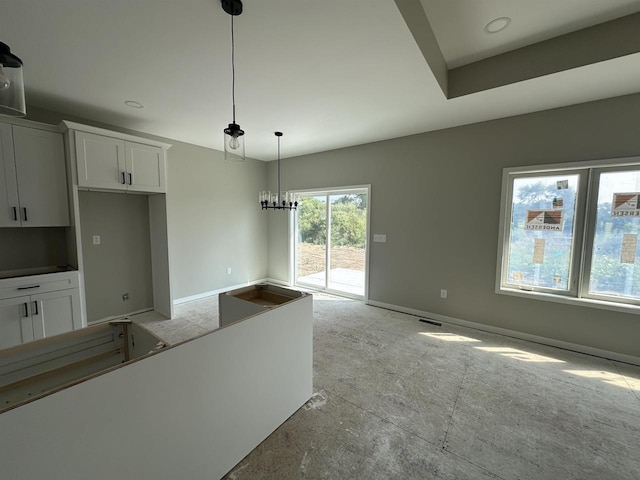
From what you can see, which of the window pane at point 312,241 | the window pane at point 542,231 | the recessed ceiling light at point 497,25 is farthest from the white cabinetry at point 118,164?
the window pane at point 542,231

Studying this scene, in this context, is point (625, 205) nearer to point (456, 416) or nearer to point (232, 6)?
point (456, 416)

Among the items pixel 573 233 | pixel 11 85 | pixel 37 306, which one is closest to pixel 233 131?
pixel 11 85

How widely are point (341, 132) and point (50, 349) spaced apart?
147 inches

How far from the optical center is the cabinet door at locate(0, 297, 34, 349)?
2.46 m

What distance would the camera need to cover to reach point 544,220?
3111mm

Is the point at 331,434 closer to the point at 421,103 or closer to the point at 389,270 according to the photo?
the point at 389,270

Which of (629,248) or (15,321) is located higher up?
(629,248)

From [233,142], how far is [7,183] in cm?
259

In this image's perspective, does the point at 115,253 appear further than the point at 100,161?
Yes

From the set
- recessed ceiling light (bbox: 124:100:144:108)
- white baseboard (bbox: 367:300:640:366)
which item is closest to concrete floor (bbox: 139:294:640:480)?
white baseboard (bbox: 367:300:640:366)

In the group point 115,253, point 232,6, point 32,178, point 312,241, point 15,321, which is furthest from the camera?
point 312,241

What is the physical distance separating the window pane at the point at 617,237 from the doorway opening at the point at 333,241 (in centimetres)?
281

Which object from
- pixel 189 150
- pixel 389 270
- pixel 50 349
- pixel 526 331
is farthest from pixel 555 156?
pixel 189 150

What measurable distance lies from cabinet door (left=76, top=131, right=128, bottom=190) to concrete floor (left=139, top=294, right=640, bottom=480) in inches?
81.2
